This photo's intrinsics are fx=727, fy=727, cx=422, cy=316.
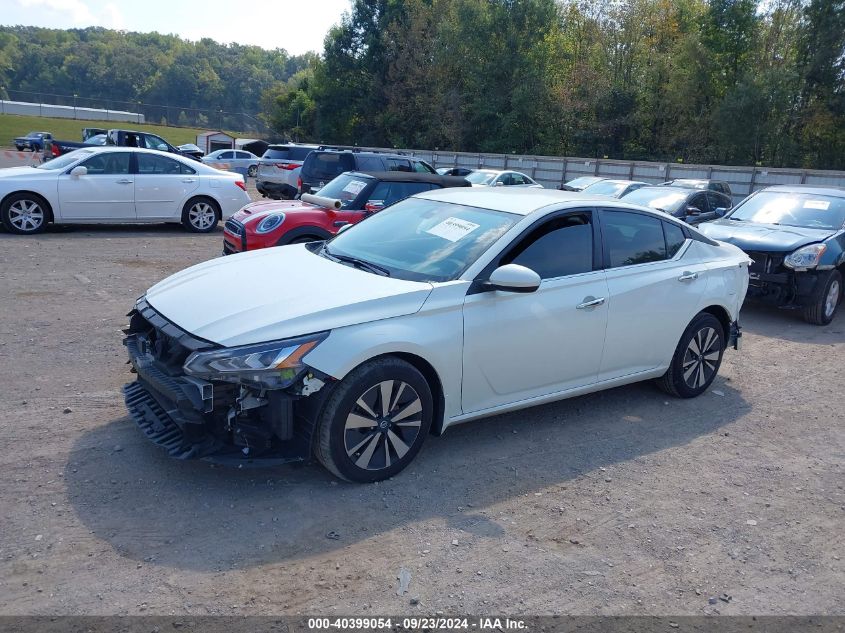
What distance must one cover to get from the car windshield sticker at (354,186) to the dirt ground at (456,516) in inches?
192

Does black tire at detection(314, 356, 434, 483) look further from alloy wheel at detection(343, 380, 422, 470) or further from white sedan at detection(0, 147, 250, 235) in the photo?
white sedan at detection(0, 147, 250, 235)

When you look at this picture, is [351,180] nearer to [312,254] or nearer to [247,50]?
[312,254]

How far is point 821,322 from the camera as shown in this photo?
9.30 m

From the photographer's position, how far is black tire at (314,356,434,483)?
4078mm

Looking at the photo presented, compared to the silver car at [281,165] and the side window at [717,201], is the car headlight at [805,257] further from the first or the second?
the silver car at [281,165]

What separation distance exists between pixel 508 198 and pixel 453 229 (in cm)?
67

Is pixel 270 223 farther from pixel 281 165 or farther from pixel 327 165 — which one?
pixel 281 165

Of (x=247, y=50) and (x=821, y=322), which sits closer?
(x=821, y=322)

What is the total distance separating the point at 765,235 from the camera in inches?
374

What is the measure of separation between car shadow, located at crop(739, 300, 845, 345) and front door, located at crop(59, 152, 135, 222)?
10394mm

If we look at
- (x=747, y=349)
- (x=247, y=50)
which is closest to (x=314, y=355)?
(x=747, y=349)

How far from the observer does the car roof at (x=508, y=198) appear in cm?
525

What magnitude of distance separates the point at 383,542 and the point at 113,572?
129 centimetres

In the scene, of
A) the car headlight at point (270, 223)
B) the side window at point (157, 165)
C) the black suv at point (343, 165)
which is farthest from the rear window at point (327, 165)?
the car headlight at point (270, 223)
